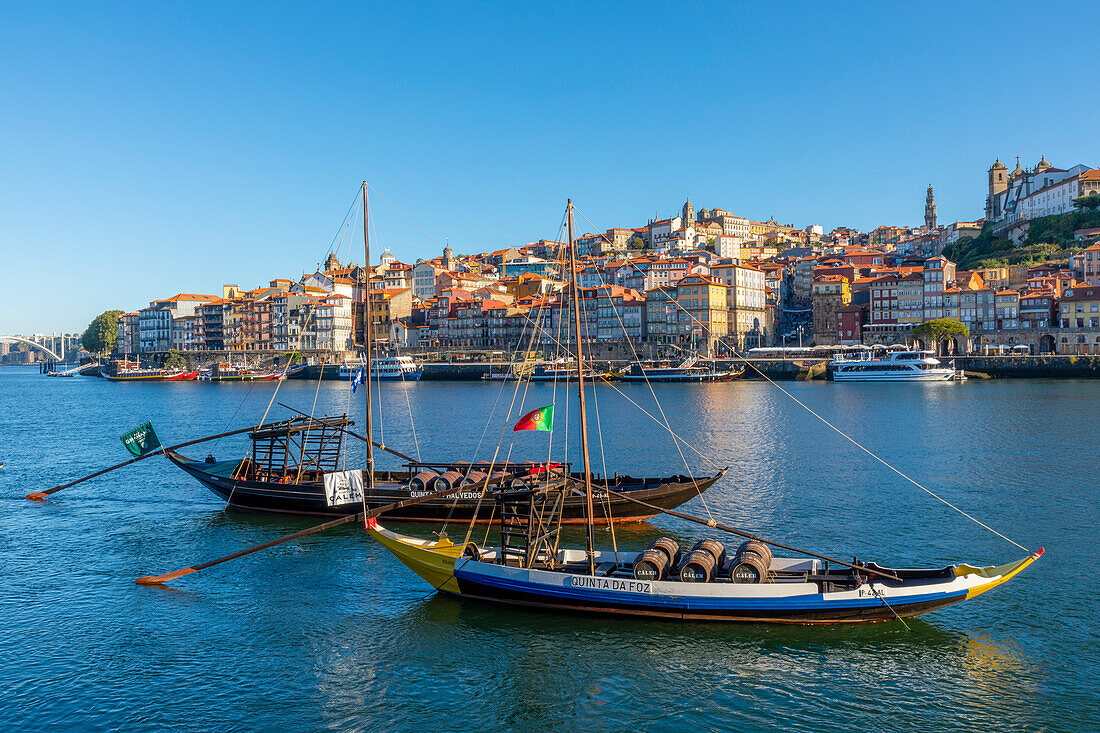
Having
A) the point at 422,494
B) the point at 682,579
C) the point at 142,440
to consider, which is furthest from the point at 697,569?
the point at 142,440

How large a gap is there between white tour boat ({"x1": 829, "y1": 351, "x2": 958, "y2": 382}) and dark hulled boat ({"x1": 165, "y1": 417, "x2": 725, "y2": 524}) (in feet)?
258

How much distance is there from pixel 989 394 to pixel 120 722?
2910 inches

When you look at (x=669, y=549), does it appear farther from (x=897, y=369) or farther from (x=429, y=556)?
(x=897, y=369)

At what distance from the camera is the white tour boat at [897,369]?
308 feet

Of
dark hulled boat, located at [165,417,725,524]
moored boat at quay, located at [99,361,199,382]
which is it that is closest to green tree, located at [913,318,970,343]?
dark hulled boat, located at [165,417,725,524]

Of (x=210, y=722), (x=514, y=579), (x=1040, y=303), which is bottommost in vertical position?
(x=210, y=722)

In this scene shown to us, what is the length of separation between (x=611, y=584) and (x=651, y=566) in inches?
34.2

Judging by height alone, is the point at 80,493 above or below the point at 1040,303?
below

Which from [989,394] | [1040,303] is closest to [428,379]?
[989,394]

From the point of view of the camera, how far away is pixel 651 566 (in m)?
15.9

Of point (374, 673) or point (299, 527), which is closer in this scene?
point (374, 673)

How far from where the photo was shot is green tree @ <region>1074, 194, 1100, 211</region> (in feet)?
424

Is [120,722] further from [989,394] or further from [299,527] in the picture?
[989,394]

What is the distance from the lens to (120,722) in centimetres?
1282
